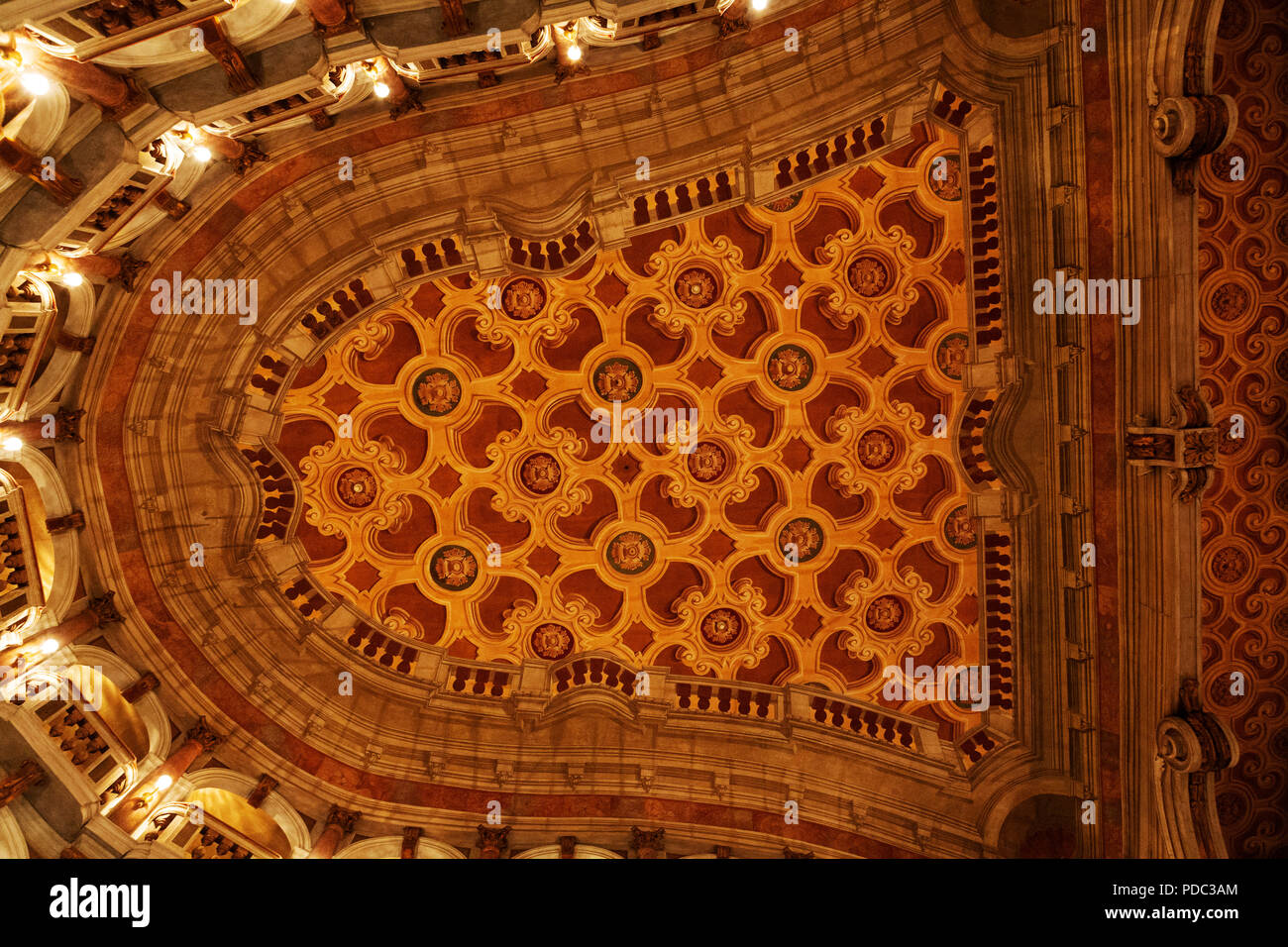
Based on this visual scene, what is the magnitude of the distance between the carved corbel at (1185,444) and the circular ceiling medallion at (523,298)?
24.9 feet

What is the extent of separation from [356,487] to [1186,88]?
10933 millimetres

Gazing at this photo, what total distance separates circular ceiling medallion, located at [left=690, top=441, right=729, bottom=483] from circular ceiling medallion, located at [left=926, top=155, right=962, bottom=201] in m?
4.52

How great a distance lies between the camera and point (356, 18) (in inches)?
264

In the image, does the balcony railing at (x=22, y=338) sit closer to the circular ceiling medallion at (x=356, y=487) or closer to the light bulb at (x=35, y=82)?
the light bulb at (x=35, y=82)

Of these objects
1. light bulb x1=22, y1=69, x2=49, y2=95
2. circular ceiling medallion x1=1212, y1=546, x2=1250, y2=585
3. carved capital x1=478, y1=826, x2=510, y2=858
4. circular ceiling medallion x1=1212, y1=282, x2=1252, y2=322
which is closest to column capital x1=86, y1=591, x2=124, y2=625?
carved capital x1=478, y1=826, x2=510, y2=858

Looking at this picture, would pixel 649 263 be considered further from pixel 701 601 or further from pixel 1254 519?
pixel 1254 519

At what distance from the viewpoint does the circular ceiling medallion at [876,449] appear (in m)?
10.4

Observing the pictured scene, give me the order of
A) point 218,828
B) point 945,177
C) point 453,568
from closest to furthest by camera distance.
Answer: point 218,828 < point 945,177 < point 453,568

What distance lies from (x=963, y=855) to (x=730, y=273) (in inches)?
338

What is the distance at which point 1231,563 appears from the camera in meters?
8.17

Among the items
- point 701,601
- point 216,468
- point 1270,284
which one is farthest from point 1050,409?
point 216,468

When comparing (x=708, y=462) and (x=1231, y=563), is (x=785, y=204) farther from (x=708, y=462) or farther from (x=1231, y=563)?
(x=1231, y=563)

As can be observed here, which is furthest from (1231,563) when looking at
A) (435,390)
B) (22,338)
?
(22,338)
